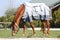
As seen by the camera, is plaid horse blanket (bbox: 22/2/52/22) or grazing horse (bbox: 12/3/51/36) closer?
grazing horse (bbox: 12/3/51/36)

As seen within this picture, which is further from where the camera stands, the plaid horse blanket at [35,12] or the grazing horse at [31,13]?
the plaid horse blanket at [35,12]

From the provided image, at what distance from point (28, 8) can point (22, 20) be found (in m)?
0.90

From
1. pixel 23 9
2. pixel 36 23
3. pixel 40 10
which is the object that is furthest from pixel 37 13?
pixel 36 23

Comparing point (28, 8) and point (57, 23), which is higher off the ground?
point (28, 8)

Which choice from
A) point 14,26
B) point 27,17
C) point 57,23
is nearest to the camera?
point 14,26

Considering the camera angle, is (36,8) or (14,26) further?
(36,8)

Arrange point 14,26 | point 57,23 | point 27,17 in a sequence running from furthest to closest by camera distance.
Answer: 1. point 57,23
2. point 27,17
3. point 14,26

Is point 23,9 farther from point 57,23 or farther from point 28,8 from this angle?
point 57,23

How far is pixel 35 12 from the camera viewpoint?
56.7ft

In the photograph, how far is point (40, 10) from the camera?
689 inches

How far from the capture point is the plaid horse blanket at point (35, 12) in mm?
16812

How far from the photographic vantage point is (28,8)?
1675 centimetres

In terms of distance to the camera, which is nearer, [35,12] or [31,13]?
[31,13]

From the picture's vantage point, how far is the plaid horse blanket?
16812 millimetres
